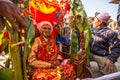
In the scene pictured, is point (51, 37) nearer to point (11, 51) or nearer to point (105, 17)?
point (105, 17)

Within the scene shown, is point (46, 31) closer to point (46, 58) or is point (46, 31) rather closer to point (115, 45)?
point (46, 58)

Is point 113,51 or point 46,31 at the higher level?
point 46,31

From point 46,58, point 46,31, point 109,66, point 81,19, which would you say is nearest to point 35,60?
point 46,58

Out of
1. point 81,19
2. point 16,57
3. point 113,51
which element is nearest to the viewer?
point 16,57

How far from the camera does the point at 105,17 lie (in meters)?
4.52

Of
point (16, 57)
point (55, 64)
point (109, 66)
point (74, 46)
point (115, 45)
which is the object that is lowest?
point (109, 66)

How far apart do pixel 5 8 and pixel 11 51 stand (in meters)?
0.81

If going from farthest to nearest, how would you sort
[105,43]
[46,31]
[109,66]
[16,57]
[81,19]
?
[105,43], [109,66], [46,31], [81,19], [16,57]

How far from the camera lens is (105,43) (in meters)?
4.21

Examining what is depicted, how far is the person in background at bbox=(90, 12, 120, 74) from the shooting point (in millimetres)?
4007

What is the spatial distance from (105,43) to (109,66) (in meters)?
0.49

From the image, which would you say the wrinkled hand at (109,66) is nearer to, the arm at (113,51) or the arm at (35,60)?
the arm at (113,51)

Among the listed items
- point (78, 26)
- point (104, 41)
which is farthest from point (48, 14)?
point (104, 41)

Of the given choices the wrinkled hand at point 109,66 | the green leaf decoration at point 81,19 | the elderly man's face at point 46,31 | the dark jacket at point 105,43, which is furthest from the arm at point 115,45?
the elderly man's face at point 46,31
